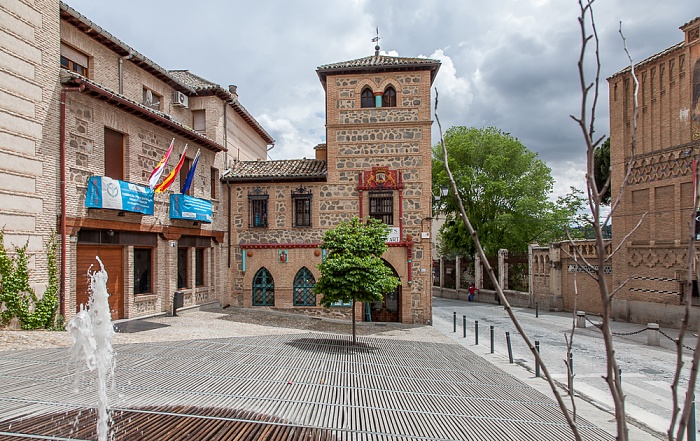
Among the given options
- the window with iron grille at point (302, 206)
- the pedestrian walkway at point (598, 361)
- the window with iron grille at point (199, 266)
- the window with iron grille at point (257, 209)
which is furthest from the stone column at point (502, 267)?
the window with iron grille at point (199, 266)

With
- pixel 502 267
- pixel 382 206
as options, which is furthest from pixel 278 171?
pixel 502 267

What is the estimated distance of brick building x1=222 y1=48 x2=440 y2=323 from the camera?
66.4 feet

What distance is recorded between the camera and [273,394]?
24.6ft

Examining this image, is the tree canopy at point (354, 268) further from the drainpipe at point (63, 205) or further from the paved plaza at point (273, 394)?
the drainpipe at point (63, 205)

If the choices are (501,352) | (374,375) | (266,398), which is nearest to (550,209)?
(501,352)

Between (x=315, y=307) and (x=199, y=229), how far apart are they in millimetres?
6162

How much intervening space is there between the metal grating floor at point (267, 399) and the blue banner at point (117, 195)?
16.5 ft

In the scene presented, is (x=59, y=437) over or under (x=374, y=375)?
over

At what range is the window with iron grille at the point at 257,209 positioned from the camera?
2100 cm

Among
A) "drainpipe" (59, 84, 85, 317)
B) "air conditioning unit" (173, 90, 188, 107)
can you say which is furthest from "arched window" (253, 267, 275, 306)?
"drainpipe" (59, 84, 85, 317)

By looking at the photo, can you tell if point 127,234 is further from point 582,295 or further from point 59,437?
point 582,295

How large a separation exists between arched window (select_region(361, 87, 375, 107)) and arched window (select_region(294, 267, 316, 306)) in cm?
815

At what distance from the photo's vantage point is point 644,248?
22422 millimetres

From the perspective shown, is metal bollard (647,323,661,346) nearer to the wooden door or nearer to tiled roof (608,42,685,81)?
tiled roof (608,42,685,81)
